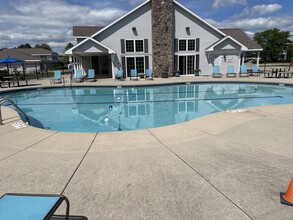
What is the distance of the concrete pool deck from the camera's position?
2.64 m

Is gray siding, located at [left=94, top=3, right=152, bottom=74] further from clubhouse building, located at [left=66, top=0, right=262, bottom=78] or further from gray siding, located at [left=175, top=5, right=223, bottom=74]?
gray siding, located at [left=175, top=5, right=223, bottom=74]

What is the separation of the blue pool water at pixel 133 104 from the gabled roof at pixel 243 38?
979 centimetres

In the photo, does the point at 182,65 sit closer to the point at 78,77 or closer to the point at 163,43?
the point at 163,43

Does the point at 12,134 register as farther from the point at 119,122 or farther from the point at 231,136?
the point at 231,136

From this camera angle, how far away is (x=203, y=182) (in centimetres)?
318

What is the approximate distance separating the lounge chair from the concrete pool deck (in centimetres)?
73

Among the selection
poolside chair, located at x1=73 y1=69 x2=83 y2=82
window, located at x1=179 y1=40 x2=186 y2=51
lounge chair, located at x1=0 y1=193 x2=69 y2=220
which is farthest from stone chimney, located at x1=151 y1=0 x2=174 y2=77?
lounge chair, located at x1=0 y1=193 x2=69 y2=220

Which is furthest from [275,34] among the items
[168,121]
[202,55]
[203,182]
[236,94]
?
[203,182]

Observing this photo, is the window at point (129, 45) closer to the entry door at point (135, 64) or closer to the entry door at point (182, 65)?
the entry door at point (135, 64)

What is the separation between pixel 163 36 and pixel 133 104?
487 inches

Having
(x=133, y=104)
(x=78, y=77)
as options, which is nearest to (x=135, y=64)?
(x=78, y=77)

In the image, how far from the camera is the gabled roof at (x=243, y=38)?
2477 centimetres

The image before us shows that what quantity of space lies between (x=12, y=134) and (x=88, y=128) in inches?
124

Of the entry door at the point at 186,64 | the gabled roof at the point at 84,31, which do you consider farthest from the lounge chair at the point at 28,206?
the gabled roof at the point at 84,31
